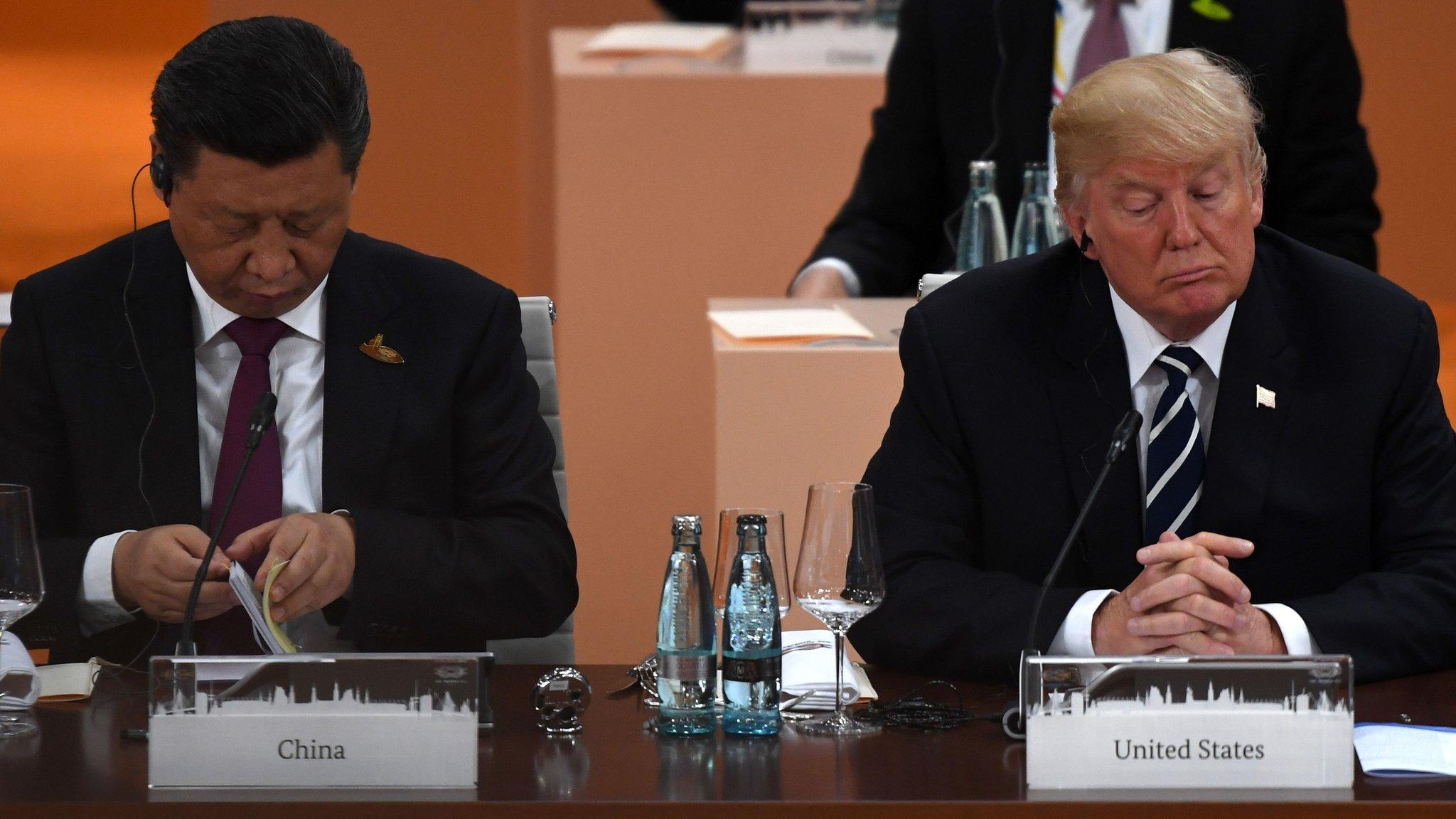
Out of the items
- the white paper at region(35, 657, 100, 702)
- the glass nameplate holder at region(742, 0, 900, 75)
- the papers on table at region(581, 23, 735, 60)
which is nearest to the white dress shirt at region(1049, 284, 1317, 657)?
the white paper at region(35, 657, 100, 702)

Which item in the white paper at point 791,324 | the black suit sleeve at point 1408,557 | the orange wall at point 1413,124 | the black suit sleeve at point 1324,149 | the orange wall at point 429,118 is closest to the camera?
the black suit sleeve at point 1408,557

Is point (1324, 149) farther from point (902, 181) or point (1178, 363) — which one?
point (1178, 363)

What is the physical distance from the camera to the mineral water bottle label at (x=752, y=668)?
150cm

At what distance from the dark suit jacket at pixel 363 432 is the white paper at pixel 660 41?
2461mm

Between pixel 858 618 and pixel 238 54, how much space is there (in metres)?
0.82

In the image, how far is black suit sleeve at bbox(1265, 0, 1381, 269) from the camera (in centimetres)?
320

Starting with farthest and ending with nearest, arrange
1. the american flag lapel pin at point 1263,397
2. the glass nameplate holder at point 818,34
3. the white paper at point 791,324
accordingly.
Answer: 1. the glass nameplate holder at point 818,34
2. the white paper at point 791,324
3. the american flag lapel pin at point 1263,397

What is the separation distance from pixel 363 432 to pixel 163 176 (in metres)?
0.34

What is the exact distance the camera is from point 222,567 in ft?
5.36

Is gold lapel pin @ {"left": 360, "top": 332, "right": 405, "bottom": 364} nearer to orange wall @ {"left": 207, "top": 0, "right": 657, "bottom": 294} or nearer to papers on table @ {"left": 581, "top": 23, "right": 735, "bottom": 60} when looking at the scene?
papers on table @ {"left": 581, "top": 23, "right": 735, "bottom": 60}

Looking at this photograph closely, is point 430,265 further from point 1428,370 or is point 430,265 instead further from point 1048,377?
point 1428,370

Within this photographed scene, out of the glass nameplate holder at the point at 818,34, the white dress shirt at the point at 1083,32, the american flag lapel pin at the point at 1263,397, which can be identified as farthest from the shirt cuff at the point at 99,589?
the glass nameplate holder at the point at 818,34

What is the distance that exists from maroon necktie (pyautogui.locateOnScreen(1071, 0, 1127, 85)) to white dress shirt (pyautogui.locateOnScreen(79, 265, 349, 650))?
5.77ft

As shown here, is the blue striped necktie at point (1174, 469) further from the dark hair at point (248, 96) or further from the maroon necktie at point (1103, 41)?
the maroon necktie at point (1103, 41)
